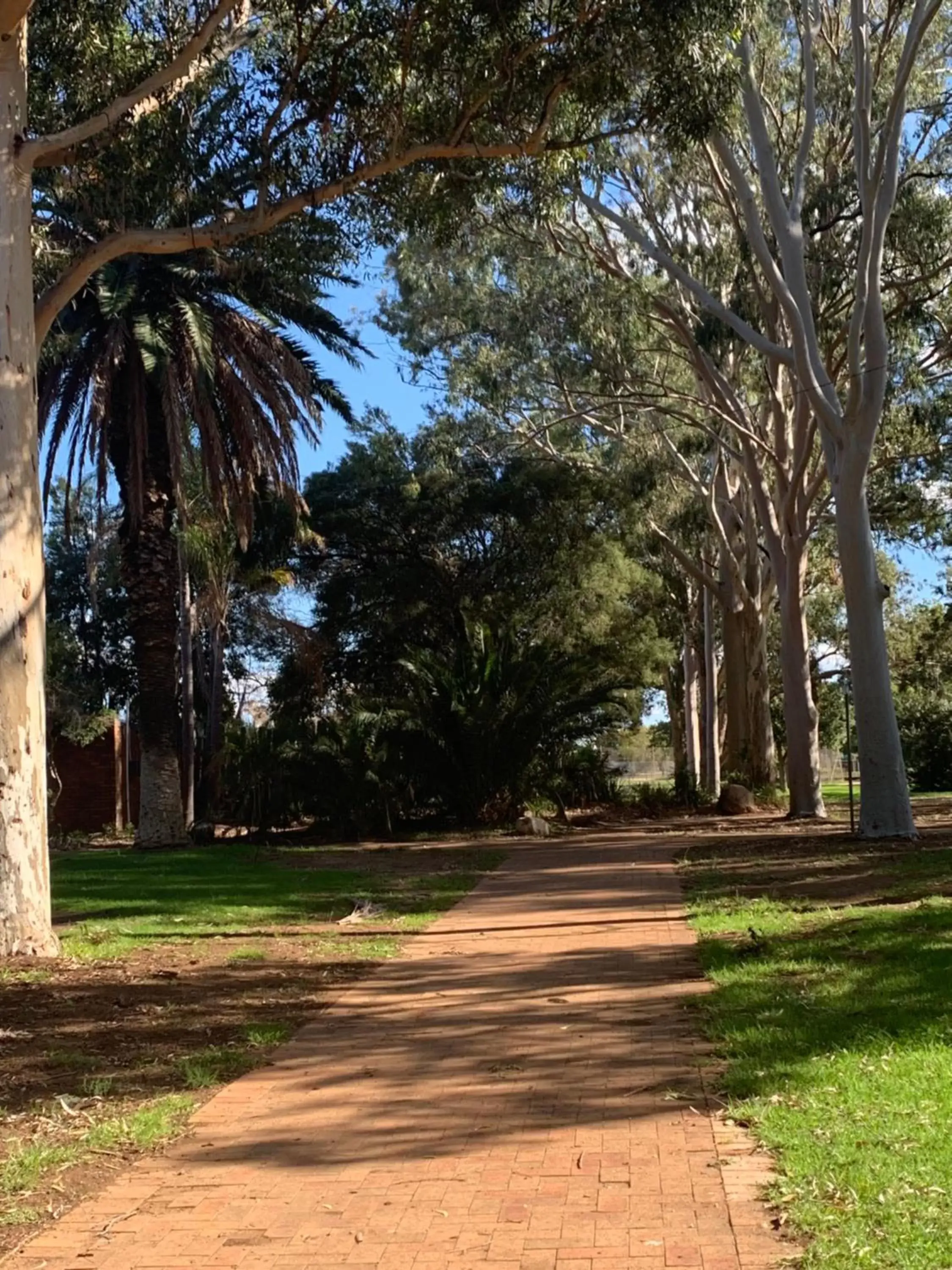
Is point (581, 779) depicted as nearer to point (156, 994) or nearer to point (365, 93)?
point (365, 93)

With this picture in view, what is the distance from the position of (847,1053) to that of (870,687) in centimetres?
1186

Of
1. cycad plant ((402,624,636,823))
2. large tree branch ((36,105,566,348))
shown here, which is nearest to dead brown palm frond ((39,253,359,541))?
cycad plant ((402,624,636,823))

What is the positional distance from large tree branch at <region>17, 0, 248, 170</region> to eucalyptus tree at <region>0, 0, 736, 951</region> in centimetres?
2

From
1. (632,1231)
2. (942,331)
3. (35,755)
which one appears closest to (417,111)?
(35,755)

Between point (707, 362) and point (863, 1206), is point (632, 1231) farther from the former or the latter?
point (707, 362)

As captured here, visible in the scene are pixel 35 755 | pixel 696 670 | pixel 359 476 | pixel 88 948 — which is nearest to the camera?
pixel 35 755

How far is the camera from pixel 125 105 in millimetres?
11117

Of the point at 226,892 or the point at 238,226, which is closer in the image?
the point at 238,226

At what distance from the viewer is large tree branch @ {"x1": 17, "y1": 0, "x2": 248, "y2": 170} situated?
10594 mm

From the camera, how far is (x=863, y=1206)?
445 centimetres

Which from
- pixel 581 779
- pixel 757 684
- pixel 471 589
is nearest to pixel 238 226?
pixel 581 779

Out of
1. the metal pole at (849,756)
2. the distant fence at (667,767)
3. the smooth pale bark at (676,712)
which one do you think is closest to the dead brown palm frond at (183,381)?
the metal pole at (849,756)

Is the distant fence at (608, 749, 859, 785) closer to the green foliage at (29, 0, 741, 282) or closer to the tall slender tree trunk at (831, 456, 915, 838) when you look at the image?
the tall slender tree trunk at (831, 456, 915, 838)

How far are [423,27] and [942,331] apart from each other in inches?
557
